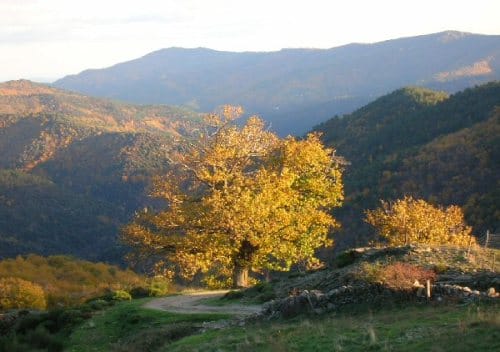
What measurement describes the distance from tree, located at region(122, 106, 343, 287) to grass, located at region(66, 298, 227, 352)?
4.46m

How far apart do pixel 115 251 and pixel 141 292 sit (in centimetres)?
12978

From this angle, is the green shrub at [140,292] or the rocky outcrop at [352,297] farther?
the green shrub at [140,292]

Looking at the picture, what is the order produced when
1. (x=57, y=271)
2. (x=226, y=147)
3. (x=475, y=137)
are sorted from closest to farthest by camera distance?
(x=226, y=147), (x=57, y=271), (x=475, y=137)

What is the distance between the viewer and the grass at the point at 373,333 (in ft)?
36.8

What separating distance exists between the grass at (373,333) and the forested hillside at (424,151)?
59.4 meters

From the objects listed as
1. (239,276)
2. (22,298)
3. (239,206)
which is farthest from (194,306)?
(22,298)

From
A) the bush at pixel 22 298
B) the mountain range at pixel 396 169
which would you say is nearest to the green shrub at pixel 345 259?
the mountain range at pixel 396 169

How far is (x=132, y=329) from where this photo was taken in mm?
20688

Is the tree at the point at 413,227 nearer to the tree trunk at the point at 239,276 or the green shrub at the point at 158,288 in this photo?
the tree trunk at the point at 239,276

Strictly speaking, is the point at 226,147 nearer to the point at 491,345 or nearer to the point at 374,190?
the point at 491,345

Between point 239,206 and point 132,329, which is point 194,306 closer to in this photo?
point 132,329

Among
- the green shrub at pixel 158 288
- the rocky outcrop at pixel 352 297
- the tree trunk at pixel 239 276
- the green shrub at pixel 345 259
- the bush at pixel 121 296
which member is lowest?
the green shrub at pixel 158 288

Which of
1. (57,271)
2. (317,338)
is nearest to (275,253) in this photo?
(317,338)

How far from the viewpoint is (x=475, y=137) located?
106 metres
